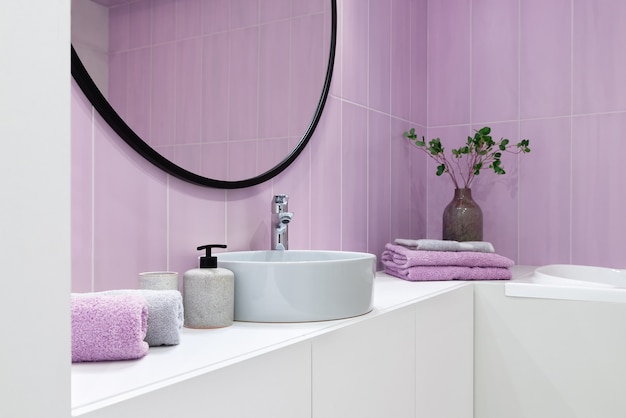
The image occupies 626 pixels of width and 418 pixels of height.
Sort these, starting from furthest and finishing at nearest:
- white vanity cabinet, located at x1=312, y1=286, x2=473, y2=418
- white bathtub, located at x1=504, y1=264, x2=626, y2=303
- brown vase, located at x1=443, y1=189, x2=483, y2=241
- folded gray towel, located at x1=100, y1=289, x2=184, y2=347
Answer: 1. brown vase, located at x1=443, y1=189, x2=483, y2=241
2. white bathtub, located at x1=504, y1=264, x2=626, y2=303
3. white vanity cabinet, located at x1=312, y1=286, x2=473, y2=418
4. folded gray towel, located at x1=100, y1=289, x2=184, y2=347

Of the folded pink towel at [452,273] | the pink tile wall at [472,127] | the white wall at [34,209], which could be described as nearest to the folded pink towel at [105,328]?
the white wall at [34,209]

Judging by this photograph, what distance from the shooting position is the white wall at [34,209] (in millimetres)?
494

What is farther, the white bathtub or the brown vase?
the brown vase

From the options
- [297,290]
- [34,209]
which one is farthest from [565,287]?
[34,209]

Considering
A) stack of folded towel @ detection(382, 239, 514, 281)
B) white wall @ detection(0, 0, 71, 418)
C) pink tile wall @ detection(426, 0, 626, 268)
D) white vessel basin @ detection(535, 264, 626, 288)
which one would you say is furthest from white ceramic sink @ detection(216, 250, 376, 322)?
pink tile wall @ detection(426, 0, 626, 268)

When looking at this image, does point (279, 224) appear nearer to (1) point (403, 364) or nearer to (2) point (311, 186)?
(2) point (311, 186)

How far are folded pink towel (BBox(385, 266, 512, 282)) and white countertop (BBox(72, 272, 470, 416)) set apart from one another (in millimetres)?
496

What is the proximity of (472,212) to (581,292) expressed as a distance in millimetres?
598

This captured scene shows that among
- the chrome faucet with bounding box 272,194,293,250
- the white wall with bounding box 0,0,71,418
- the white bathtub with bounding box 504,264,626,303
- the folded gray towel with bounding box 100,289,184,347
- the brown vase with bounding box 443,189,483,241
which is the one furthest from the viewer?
the brown vase with bounding box 443,189,483,241

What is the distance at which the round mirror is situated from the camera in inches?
40.7

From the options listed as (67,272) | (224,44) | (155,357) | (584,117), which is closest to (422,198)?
(584,117)

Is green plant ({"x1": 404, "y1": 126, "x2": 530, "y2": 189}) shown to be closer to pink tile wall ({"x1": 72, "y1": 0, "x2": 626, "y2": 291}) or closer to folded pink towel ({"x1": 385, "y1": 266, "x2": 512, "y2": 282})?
pink tile wall ({"x1": 72, "y1": 0, "x2": 626, "y2": 291})

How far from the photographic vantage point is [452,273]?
1709mm

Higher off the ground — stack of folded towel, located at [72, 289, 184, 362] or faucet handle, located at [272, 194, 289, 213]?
faucet handle, located at [272, 194, 289, 213]
